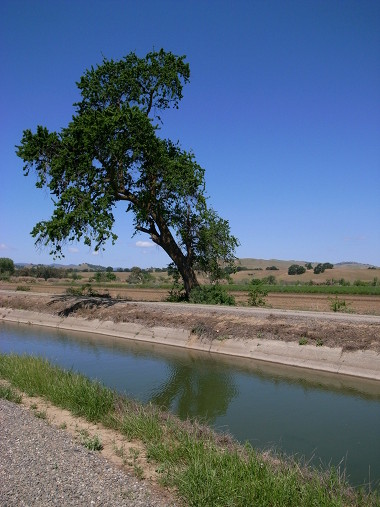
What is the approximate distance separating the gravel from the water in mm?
3782

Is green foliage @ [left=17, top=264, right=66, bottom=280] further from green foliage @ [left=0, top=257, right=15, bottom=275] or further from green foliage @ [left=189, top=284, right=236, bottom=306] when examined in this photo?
green foliage @ [left=189, top=284, right=236, bottom=306]

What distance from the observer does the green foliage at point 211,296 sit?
31.7 metres

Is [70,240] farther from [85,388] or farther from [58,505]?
[58,505]

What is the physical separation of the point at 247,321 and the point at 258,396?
7.96m

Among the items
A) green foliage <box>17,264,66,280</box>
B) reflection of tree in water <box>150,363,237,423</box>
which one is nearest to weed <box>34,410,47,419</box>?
reflection of tree in water <box>150,363,237,423</box>

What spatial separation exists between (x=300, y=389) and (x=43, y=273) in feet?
334

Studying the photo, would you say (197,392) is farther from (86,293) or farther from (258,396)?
(86,293)

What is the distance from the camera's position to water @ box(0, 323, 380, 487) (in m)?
10.3

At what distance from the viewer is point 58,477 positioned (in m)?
6.84

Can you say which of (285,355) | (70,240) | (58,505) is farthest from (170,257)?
(58,505)

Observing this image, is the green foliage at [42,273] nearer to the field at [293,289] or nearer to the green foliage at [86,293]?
the field at [293,289]

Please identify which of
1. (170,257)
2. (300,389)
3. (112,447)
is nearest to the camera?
(112,447)

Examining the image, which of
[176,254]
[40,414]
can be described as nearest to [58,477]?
[40,414]

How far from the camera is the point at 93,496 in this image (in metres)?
6.35
